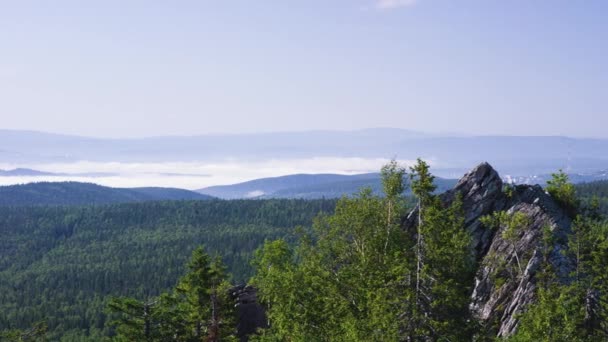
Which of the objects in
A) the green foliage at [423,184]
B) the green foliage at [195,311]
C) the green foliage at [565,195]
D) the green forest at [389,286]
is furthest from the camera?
the green foliage at [565,195]

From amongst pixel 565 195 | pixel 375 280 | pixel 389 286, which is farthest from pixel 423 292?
pixel 565 195

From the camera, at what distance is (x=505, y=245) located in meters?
60.9

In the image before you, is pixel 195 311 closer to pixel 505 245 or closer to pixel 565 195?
pixel 505 245

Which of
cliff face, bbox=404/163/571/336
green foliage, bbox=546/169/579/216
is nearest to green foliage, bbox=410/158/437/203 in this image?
cliff face, bbox=404/163/571/336

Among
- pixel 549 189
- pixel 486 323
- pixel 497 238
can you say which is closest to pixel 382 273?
pixel 486 323

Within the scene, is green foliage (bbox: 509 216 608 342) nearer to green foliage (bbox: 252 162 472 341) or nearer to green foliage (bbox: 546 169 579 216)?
green foliage (bbox: 252 162 472 341)

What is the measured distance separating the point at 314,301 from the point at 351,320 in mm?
6911

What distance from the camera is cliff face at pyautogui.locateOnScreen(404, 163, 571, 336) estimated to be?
5297 cm

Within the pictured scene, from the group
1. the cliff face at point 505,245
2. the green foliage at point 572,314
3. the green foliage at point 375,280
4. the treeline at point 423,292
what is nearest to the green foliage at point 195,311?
the green foliage at point 375,280

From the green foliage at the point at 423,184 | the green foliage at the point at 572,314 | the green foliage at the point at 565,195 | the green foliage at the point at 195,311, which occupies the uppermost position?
the green foliage at the point at 423,184

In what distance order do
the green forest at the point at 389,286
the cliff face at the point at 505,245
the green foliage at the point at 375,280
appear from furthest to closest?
the cliff face at the point at 505,245 → the green foliage at the point at 375,280 → the green forest at the point at 389,286

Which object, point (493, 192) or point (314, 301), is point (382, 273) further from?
point (493, 192)

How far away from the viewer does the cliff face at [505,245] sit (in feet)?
174

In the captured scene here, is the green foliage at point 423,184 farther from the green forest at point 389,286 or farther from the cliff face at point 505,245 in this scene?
the cliff face at point 505,245
